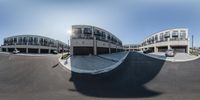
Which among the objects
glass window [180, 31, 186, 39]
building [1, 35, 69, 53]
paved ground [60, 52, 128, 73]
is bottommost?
paved ground [60, 52, 128, 73]

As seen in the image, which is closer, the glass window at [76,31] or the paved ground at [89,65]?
the paved ground at [89,65]

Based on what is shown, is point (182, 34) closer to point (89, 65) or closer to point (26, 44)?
point (89, 65)

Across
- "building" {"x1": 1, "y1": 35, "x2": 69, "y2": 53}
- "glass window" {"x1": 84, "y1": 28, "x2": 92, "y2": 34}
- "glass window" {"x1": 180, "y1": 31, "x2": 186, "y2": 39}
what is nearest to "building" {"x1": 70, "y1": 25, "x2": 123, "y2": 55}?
"glass window" {"x1": 84, "y1": 28, "x2": 92, "y2": 34}

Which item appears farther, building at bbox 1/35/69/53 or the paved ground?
building at bbox 1/35/69/53

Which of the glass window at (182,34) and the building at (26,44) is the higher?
the glass window at (182,34)

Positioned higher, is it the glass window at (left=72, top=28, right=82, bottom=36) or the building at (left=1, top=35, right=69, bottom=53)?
the glass window at (left=72, top=28, right=82, bottom=36)

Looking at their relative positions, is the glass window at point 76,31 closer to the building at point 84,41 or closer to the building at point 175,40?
the building at point 84,41

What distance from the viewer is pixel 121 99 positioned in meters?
6.32

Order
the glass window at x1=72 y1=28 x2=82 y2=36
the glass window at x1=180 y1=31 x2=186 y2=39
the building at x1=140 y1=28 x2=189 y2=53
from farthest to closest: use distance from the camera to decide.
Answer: the glass window at x1=180 y1=31 x2=186 y2=39 < the building at x1=140 y1=28 x2=189 y2=53 < the glass window at x1=72 y1=28 x2=82 y2=36

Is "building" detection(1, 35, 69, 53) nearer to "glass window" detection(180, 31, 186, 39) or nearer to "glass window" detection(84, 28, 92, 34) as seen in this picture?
"glass window" detection(84, 28, 92, 34)

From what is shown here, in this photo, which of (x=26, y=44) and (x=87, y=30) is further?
(x=26, y=44)

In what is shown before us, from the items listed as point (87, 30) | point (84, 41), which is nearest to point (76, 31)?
point (87, 30)

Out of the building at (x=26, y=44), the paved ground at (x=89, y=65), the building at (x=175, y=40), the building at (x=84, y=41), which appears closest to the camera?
the paved ground at (x=89, y=65)

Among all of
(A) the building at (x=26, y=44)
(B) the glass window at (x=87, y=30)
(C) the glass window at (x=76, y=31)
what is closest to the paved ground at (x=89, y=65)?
(C) the glass window at (x=76, y=31)
